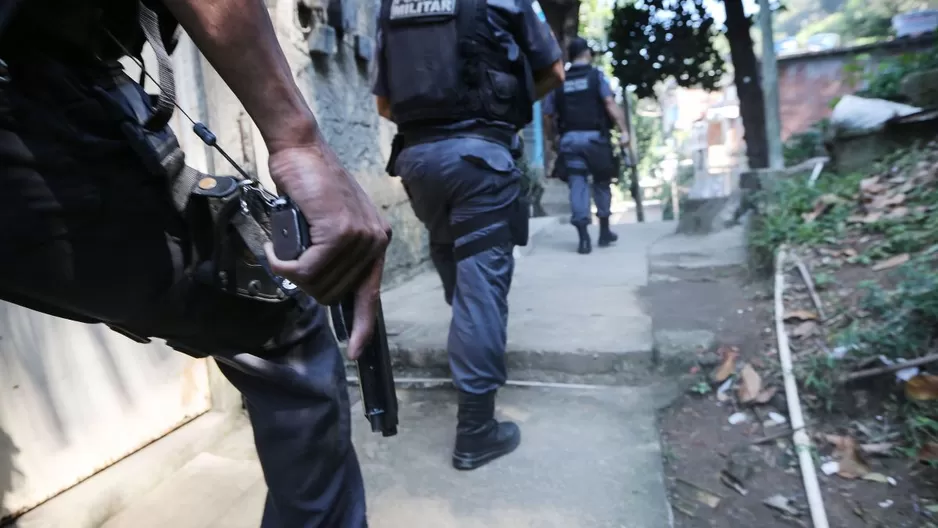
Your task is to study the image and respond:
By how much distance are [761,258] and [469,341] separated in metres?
2.17

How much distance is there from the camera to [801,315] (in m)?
2.46

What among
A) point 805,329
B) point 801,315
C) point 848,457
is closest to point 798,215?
point 801,315

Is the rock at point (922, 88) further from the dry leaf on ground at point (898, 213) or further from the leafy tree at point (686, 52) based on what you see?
the dry leaf on ground at point (898, 213)

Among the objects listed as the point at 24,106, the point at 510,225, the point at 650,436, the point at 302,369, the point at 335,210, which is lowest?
the point at 650,436

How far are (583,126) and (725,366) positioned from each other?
2795 mm

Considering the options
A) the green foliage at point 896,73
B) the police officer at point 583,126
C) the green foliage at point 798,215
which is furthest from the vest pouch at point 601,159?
the green foliage at point 896,73

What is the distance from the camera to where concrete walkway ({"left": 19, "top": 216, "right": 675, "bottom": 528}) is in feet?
5.23

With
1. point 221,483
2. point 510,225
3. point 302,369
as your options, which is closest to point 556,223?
point 510,225

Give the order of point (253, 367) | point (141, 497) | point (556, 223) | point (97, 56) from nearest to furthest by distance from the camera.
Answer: point (97, 56) → point (253, 367) → point (141, 497) → point (556, 223)

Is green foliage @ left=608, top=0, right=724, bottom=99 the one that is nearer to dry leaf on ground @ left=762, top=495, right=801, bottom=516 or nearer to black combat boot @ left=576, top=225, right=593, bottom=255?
black combat boot @ left=576, top=225, right=593, bottom=255

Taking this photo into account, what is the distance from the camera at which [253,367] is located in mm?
986

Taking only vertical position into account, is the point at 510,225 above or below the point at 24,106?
below

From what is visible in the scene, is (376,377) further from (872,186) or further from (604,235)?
(604,235)

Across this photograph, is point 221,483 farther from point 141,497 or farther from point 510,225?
point 510,225
